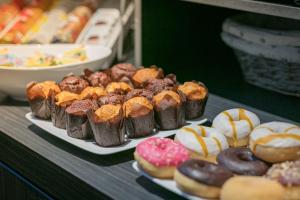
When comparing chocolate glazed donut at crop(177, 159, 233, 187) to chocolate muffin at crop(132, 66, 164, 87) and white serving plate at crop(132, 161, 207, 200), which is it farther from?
chocolate muffin at crop(132, 66, 164, 87)

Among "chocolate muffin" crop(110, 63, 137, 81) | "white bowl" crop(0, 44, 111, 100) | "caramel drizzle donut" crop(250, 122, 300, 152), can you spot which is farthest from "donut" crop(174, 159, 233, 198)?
"white bowl" crop(0, 44, 111, 100)

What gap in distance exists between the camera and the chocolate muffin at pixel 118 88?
1.34 m

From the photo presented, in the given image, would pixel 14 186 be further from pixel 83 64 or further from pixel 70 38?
pixel 70 38

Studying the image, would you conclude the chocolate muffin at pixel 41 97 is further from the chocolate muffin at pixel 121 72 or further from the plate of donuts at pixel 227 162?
the plate of donuts at pixel 227 162

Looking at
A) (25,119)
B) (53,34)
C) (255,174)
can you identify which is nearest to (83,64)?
(25,119)

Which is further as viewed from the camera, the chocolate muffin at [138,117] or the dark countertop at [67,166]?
the chocolate muffin at [138,117]

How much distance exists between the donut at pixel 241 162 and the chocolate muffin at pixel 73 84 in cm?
48

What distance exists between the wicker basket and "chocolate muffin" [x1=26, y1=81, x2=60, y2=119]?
579mm

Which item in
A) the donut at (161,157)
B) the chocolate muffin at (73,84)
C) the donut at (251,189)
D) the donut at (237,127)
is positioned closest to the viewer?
the donut at (251,189)

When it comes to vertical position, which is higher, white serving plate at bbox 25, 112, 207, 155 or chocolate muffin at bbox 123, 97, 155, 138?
chocolate muffin at bbox 123, 97, 155, 138

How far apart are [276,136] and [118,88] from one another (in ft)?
1.56

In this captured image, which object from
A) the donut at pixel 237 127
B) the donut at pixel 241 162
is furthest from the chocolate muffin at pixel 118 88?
the donut at pixel 241 162

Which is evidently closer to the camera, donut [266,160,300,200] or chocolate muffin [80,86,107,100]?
donut [266,160,300,200]

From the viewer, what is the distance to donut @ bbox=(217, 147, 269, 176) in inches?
38.3
